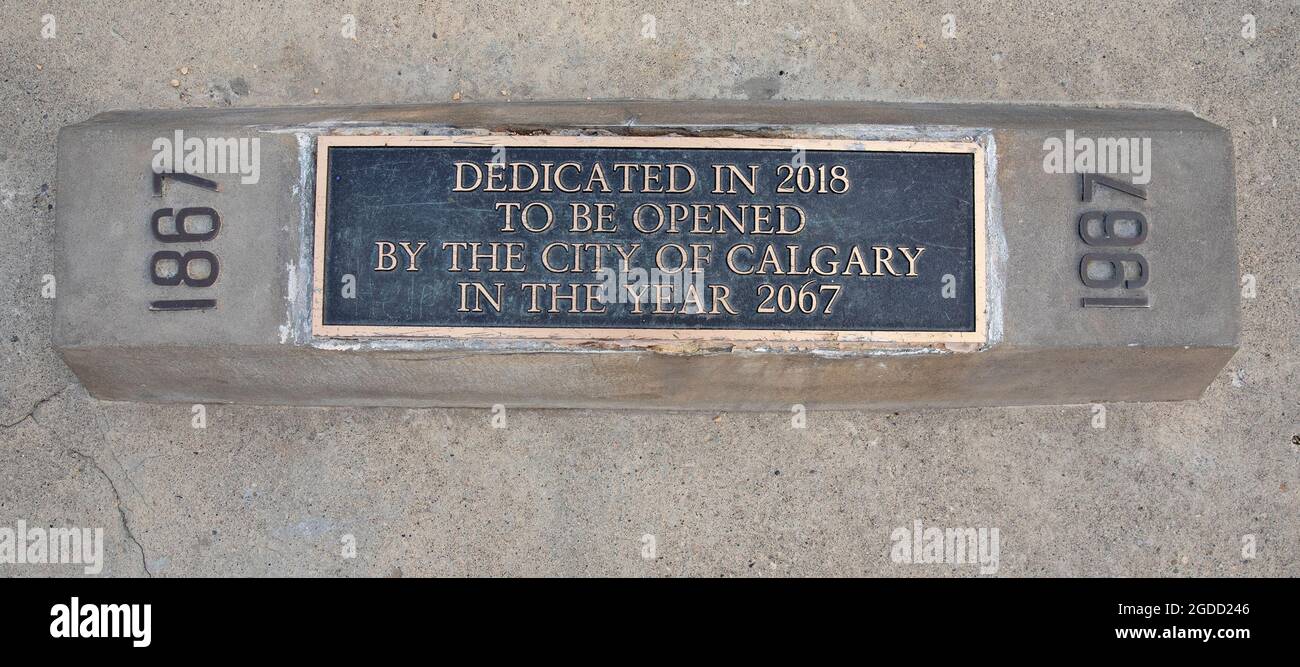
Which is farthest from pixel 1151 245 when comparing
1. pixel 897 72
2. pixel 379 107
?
pixel 379 107

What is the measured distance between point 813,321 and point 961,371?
0.88 m

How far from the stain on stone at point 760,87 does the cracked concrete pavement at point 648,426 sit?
0.04 feet

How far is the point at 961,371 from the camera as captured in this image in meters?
4.26

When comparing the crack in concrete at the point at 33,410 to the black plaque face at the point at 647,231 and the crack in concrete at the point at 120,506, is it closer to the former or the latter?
the crack in concrete at the point at 120,506

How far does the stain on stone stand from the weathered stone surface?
443mm

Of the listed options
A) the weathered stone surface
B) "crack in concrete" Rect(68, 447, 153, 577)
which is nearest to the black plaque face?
the weathered stone surface

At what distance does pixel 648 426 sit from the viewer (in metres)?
4.66

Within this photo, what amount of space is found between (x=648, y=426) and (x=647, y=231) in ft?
3.90

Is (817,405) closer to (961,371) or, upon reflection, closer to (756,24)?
(961,371)

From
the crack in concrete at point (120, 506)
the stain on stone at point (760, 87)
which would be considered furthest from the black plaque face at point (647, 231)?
the crack in concrete at point (120, 506)

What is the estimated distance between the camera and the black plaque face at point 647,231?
4.14 metres

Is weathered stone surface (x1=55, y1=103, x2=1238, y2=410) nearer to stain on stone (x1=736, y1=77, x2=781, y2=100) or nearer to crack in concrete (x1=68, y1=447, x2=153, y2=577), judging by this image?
stain on stone (x1=736, y1=77, x2=781, y2=100)

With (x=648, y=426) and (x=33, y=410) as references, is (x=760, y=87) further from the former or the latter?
(x=33, y=410)

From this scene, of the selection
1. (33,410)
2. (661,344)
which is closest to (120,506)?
(33,410)
